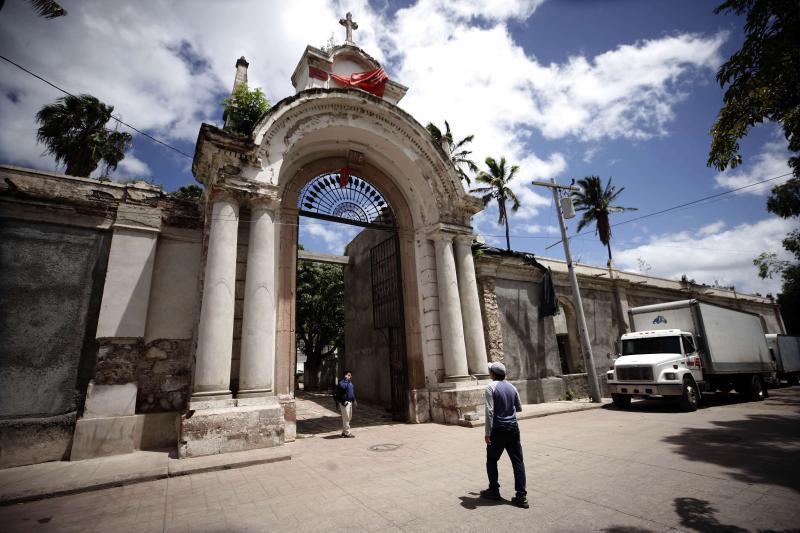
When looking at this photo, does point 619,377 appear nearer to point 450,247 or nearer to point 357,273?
point 450,247

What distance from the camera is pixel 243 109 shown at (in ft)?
29.6

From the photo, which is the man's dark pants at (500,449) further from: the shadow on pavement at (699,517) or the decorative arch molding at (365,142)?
the decorative arch molding at (365,142)

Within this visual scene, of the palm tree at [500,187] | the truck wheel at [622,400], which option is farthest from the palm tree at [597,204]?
the truck wheel at [622,400]

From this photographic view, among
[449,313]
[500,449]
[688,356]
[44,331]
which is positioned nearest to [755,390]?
[688,356]

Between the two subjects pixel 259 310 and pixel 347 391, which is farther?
pixel 347 391

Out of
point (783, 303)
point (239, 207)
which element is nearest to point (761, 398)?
point (239, 207)

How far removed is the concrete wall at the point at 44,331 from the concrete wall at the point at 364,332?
8582 mm

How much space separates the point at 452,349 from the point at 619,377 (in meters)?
6.48

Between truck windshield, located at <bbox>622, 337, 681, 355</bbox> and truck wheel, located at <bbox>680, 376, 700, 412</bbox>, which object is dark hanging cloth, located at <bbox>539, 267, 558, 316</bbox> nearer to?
truck windshield, located at <bbox>622, 337, 681, 355</bbox>

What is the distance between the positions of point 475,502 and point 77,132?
757 inches

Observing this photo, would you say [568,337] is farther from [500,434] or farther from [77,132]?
[77,132]

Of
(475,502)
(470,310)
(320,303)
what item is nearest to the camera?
(475,502)

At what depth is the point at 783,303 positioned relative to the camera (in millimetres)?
33344

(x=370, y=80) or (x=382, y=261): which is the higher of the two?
(x=370, y=80)
